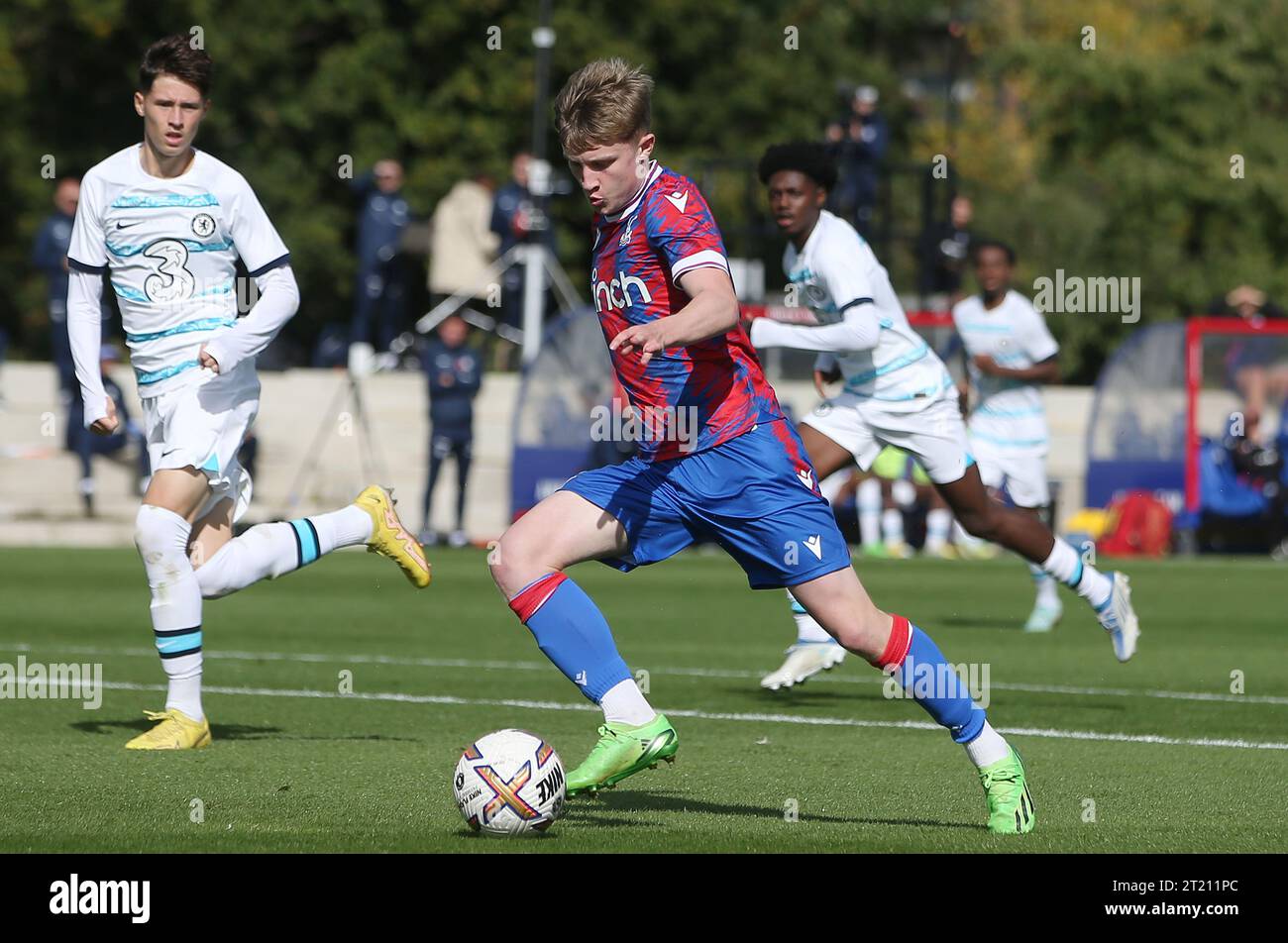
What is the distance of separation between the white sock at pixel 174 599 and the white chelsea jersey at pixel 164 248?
493mm

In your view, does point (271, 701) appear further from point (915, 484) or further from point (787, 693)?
point (915, 484)

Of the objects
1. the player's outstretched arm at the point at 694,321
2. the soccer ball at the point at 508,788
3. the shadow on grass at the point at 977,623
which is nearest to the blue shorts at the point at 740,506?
the player's outstretched arm at the point at 694,321

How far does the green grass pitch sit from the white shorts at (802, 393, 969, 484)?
3.55 ft

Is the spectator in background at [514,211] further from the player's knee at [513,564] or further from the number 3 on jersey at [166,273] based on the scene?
the player's knee at [513,564]

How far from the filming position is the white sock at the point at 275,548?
8.16 meters

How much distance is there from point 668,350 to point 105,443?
57.4 ft

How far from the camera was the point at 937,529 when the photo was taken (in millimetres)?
22656

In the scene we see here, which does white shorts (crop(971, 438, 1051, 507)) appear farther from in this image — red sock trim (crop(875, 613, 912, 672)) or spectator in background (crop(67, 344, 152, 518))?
spectator in background (crop(67, 344, 152, 518))

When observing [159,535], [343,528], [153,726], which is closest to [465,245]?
[153,726]

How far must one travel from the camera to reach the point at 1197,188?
139ft

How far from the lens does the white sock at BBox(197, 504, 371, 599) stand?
816 cm

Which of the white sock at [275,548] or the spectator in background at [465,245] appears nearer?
the white sock at [275,548]

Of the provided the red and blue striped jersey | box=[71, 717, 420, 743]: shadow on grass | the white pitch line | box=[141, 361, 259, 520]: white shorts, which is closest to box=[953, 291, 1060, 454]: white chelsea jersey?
the white pitch line

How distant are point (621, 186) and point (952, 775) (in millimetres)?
2462
